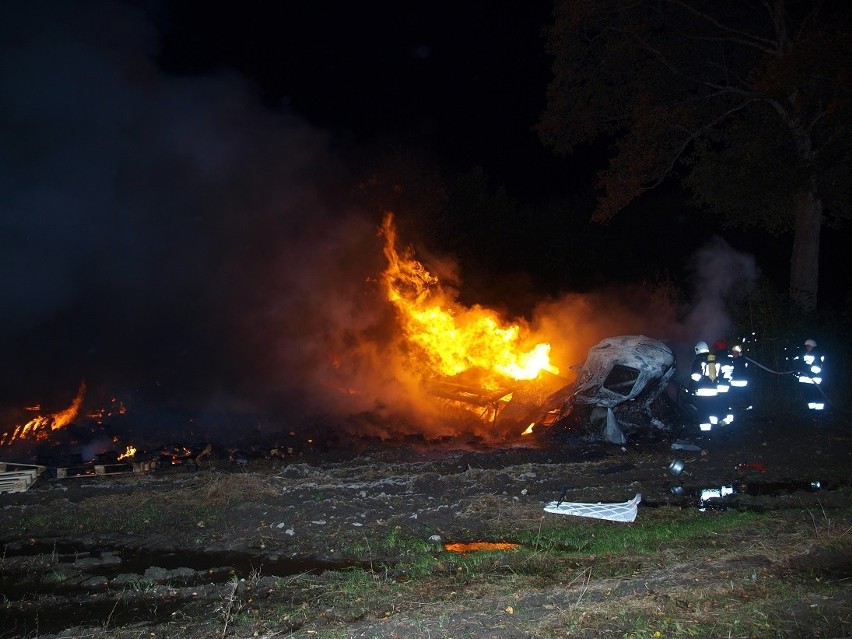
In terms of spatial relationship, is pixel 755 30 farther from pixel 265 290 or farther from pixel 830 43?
pixel 265 290

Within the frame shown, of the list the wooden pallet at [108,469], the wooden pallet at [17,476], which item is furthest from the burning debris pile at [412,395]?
the wooden pallet at [17,476]

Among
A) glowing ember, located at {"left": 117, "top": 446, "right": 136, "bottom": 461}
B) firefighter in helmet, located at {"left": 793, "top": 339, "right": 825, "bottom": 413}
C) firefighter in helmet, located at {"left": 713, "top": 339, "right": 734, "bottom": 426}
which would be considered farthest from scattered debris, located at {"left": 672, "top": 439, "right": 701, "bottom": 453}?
glowing ember, located at {"left": 117, "top": 446, "right": 136, "bottom": 461}

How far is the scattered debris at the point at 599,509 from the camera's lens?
693cm

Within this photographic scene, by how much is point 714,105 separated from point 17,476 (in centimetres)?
1664

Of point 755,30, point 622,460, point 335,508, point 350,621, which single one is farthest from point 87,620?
point 755,30

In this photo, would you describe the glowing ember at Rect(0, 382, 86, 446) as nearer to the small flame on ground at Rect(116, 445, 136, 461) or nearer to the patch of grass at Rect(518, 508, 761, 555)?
the small flame on ground at Rect(116, 445, 136, 461)

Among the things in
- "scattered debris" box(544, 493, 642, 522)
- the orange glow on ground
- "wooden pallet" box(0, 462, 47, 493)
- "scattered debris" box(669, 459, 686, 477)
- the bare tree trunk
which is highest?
the bare tree trunk

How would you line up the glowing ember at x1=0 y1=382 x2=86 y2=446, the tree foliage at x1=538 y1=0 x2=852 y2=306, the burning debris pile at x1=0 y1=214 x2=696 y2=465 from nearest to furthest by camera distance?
the burning debris pile at x1=0 y1=214 x2=696 y2=465 → the glowing ember at x1=0 y1=382 x2=86 y2=446 → the tree foliage at x1=538 y1=0 x2=852 y2=306

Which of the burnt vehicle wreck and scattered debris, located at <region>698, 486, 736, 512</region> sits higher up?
the burnt vehicle wreck

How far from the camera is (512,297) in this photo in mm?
21047

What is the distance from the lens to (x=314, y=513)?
25.0ft

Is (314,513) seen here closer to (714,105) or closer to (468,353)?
(468,353)

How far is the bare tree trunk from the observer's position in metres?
15.7

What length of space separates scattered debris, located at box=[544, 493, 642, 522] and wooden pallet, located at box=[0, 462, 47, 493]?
297 inches
